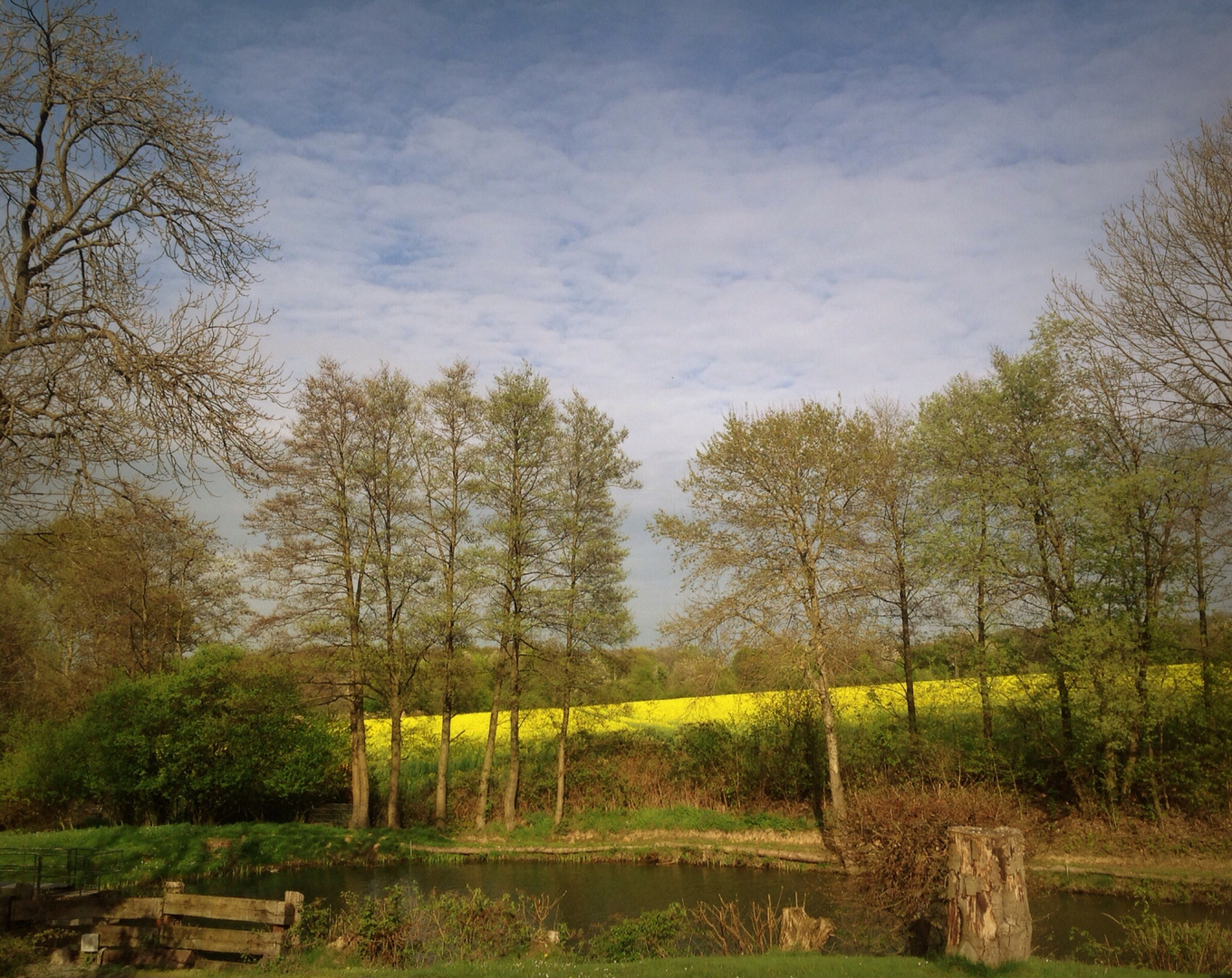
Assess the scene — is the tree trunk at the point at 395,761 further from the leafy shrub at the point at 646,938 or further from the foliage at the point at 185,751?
the leafy shrub at the point at 646,938

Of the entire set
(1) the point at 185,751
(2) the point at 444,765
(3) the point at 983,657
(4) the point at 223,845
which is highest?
(3) the point at 983,657

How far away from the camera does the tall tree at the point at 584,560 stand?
2488cm

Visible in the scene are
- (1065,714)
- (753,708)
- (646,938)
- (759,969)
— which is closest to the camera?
(759,969)

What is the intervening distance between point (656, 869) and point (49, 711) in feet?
66.1

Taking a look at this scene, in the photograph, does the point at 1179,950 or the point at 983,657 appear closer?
the point at 1179,950

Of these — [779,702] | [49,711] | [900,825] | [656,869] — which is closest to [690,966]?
[900,825]

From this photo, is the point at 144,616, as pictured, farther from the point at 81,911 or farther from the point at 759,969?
the point at 759,969

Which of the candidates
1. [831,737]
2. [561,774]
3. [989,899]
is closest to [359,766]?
[561,774]

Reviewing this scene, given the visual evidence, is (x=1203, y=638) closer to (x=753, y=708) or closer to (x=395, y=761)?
(x=753, y=708)

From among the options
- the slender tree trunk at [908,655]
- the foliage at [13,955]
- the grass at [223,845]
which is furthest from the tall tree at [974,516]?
the foliage at [13,955]

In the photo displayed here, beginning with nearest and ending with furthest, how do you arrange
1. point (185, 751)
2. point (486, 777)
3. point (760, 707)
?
point (185, 751), point (760, 707), point (486, 777)

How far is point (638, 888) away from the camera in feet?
61.9

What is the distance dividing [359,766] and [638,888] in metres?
11.1

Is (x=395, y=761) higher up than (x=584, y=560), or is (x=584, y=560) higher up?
(x=584, y=560)
